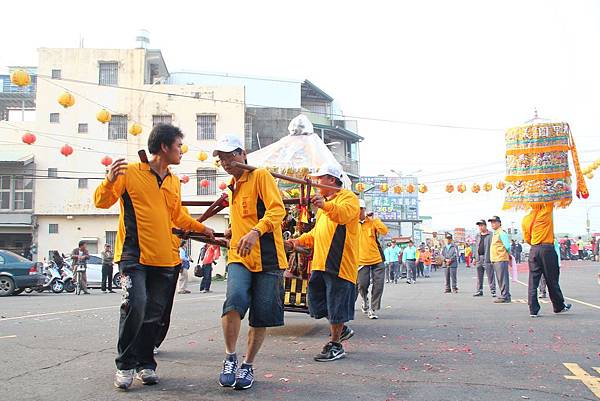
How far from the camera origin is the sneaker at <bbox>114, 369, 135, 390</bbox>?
428 cm

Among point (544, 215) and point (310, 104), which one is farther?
point (310, 104)

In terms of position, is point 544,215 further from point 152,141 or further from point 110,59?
point 110,59

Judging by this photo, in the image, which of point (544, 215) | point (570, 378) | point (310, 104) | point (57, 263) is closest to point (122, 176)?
point (570, 378)

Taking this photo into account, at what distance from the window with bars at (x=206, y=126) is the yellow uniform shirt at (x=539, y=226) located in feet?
90.6

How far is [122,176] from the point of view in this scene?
4430 mm

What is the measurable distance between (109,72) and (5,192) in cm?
915

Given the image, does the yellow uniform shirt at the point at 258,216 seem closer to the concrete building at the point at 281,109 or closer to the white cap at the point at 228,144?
the white cap at the point at 228,144

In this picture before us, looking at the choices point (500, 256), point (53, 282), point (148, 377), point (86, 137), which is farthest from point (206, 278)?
point (86, 137)

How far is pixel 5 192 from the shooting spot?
110 ft

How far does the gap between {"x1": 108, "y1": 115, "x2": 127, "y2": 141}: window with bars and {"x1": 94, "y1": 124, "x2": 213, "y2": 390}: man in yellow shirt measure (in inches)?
1250

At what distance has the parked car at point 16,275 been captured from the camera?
691 inches

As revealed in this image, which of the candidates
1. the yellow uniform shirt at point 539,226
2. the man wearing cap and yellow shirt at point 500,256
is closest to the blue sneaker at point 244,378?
the yellow uniform shirt at point 539,226

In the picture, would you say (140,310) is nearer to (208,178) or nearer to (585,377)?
(585,377)

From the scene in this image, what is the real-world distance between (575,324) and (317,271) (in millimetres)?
4438
